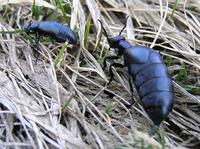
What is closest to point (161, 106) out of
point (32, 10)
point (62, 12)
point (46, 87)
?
point (46, 87)

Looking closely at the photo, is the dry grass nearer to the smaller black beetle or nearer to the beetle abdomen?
the smaller black beetle

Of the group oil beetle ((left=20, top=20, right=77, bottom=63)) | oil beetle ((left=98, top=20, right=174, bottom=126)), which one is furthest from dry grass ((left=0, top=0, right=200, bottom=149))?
oil beetle ((left=98, top=20, right=174, bottom=126))

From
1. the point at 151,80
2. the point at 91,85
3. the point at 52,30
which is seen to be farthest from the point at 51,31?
the point at 151,80

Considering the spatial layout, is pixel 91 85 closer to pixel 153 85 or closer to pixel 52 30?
pixel 153 85

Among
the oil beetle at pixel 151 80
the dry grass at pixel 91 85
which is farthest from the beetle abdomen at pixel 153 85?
the dry grass at pixel 91 85

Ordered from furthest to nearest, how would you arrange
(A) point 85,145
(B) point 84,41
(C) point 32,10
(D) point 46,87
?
(C) point 32,10
(B) point 84,41
(D) point 46,87
(A) point 85,145

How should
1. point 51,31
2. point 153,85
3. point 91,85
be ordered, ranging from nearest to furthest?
point 153,85, point 91,85, point 51,31

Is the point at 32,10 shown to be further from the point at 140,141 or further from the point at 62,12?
the point at 140,141

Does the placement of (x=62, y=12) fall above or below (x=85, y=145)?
above
